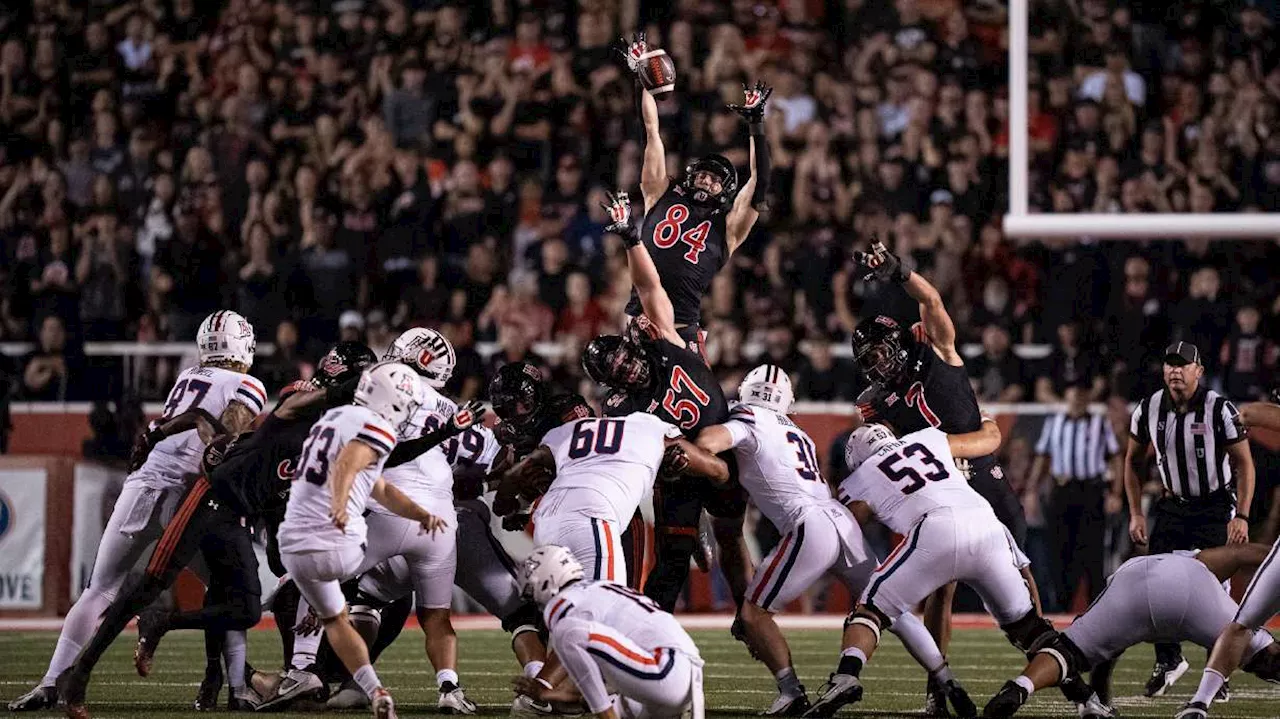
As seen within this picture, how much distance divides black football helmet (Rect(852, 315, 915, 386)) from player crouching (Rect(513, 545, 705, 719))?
276 cm

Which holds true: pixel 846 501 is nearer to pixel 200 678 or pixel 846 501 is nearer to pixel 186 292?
pixel 200 678

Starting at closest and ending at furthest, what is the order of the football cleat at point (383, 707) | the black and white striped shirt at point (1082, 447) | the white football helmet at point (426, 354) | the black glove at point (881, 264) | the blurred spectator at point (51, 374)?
the football cleat at point (383, 707), the white football helmet at point (426, 354), the black glove at point (881, 264), the black and white striped shirt at point (1082, 447), the blurred spectator at point (51, 374)

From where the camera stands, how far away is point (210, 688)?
9.16 metres

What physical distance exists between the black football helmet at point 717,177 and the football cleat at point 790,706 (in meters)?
3.19

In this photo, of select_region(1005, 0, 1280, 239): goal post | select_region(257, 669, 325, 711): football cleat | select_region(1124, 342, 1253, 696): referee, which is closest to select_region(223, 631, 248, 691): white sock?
select_region(257, 669, 325, 711): football cleat

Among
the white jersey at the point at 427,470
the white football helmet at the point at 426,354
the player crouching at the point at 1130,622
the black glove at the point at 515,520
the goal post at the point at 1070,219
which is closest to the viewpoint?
the player crouching at the point at 1130,622

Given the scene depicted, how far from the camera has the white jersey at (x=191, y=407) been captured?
955 cm

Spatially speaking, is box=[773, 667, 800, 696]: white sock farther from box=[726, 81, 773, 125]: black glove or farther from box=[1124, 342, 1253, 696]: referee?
box=[726, 81, 773, 125]: black glove

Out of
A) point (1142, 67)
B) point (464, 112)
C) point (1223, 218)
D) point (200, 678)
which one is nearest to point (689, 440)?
point (200, 678)

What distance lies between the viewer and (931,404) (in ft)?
32.8

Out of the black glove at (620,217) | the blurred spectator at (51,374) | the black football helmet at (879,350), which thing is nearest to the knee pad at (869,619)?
the black football helmet at (879,350)

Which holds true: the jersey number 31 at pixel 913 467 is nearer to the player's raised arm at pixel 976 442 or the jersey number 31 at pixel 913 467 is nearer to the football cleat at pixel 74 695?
the player's raised arm at pixel 976 442

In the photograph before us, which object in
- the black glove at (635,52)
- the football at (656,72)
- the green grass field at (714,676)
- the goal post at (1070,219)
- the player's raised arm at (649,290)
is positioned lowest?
the green grass field at (714,676)

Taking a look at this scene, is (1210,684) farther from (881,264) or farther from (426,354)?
(426,354)
